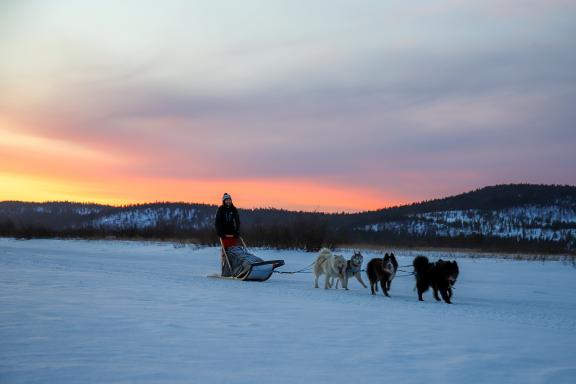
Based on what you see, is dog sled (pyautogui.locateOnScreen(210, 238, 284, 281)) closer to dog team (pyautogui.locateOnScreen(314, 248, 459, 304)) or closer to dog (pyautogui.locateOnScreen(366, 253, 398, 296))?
dog team (pyautogui.locateOnScreen(314, 248, 459, 304))

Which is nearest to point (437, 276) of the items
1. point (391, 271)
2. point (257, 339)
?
point (391, 271)

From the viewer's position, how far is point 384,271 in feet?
37.6

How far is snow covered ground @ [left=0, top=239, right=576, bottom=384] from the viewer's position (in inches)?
159

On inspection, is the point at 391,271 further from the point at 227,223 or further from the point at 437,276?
the point at 227,223

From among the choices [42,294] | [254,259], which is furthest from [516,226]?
[42,294]

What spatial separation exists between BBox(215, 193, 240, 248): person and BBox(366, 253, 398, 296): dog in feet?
12.8

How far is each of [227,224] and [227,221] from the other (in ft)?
0.26

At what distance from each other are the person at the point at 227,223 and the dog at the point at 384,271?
3892mm

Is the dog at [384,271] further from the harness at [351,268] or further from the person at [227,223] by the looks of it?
the person at [227,223]

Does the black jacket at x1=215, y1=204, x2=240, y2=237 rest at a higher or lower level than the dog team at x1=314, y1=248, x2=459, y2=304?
higher

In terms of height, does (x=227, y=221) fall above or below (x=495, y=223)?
below

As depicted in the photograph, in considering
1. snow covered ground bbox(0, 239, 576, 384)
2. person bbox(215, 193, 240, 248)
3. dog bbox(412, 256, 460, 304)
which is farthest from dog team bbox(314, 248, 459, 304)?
person bbox(215, 193, 240, 248)

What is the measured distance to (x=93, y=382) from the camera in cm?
361

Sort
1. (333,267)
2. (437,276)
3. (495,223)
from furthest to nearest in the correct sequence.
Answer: (495,223)
(333,267)
(437,276)
